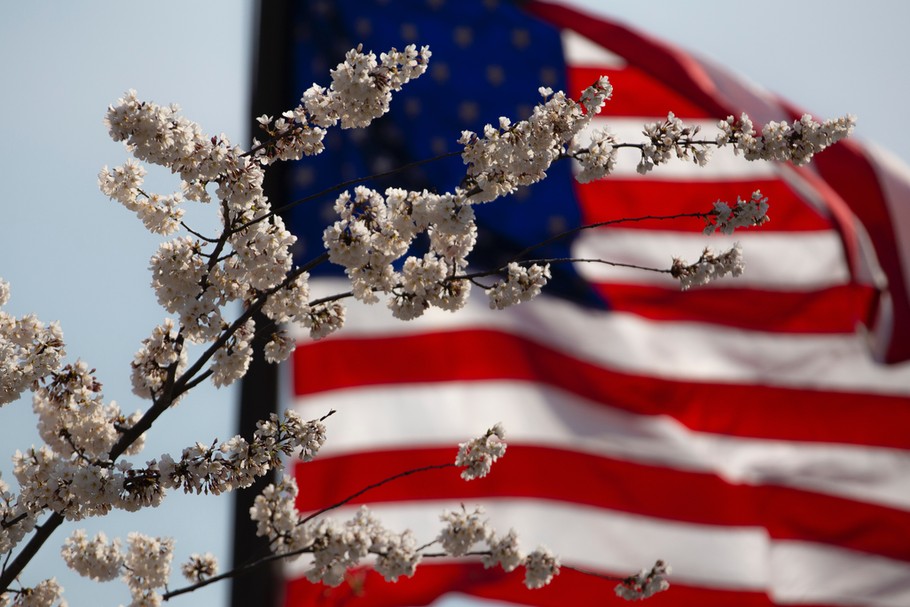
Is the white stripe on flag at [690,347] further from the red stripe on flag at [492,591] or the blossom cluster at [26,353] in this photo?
the blossom cluster at [26,353]

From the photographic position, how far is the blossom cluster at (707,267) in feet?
11.5

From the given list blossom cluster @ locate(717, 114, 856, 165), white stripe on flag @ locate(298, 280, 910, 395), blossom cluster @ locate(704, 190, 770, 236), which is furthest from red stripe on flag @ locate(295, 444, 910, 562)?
blossom cluster @ locate(717, 114, 856, 165)

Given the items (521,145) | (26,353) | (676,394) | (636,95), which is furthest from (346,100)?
(636,95)

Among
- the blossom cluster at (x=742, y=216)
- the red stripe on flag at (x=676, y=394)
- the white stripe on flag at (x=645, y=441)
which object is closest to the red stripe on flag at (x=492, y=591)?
the white stripe on flag at (x=645, y=441)

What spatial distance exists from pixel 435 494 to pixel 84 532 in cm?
363

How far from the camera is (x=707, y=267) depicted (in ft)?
11.6

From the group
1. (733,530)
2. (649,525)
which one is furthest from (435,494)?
(733,530)

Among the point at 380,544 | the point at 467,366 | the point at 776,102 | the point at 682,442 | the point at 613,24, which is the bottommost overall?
the point at 380,544

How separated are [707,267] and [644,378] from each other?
412 cm

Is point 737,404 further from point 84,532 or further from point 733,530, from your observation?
point 84,532

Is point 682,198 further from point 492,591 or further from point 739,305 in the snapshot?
point 492,591

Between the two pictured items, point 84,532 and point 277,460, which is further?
point 84,532

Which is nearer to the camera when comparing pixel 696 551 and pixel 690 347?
pixel 696 551

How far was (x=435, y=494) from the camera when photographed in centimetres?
719
